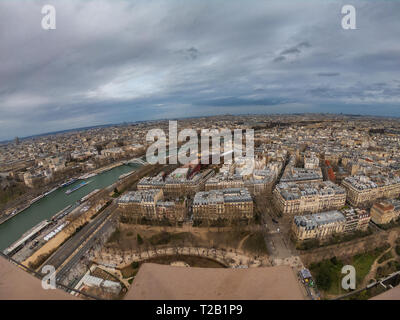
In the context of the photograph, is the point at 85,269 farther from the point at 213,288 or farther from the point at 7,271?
the point at 213,288

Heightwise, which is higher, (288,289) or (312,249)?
(288,289)

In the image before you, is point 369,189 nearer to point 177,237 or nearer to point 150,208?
point 177,237

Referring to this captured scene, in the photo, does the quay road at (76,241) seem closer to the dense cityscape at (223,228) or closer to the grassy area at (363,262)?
the dense cityscape at (223,228)

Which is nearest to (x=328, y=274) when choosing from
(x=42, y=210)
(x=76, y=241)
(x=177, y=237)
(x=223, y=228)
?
(x=223, y=228)

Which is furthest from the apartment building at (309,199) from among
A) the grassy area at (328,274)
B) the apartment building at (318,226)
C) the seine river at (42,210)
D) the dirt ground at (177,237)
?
the seine river at (42,210)

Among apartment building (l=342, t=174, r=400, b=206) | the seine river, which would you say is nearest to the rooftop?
apartment building (l=342, t=174, r=400, b=206)
